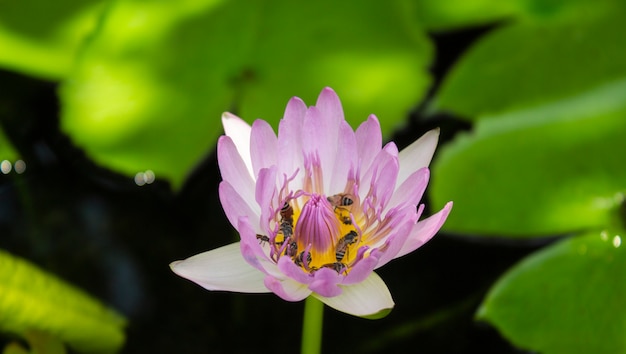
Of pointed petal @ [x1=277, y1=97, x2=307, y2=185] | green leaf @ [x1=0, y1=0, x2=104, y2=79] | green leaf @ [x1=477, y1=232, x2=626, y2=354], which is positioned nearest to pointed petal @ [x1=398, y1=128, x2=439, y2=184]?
pointed petal @ [x1=277, y1=97, x2=307, y2=185]

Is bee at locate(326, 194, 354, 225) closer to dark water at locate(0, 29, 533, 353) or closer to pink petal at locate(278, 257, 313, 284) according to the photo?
pink petal at locate(278, 257, 313, 284)

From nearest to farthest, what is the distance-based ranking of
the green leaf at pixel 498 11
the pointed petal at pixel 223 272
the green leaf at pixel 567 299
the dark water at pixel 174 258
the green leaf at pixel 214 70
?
1. the pointed petal at pixel 223 272
2. the green leaf at pixel 567 299
3. the dark water at pixel 174 258
4. the green leaf at pixel 214 70
5. the green leaf at pixel 498 11

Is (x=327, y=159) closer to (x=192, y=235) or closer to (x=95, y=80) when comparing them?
(x=192, y=235)

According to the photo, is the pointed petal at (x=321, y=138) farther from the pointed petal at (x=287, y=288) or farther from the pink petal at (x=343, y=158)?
the pointed petal at (x=287, y=288)

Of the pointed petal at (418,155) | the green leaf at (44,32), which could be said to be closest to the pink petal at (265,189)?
the pointed petal at (418,155)

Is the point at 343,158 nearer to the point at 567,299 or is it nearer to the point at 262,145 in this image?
the point at 262,145

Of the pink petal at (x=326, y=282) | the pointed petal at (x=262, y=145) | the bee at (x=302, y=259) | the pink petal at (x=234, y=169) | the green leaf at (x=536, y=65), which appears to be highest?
the green leaf at (x=536, y=65)
